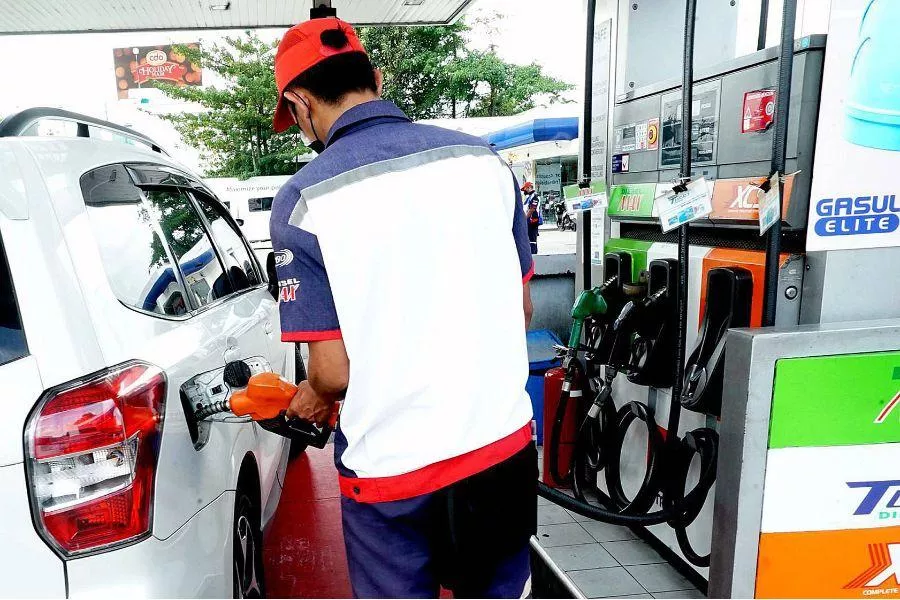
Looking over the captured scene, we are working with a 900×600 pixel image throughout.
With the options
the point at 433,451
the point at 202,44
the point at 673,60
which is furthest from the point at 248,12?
the point at 202,44

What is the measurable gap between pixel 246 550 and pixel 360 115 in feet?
4.69

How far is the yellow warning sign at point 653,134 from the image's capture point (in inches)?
114

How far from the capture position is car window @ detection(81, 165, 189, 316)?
158cm

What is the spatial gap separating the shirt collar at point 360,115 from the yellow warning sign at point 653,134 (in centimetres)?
171

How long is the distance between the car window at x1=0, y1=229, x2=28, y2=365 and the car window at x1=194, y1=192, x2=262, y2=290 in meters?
1.40

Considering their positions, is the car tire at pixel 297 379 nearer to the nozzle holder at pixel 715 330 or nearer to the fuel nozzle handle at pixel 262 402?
the fuel nozzle handle at pixel 262 402

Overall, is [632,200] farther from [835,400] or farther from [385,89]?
[385,89]

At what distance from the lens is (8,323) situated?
1.32m

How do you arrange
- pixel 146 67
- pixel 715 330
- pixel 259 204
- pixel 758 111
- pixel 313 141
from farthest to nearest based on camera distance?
pixel 146 67, pixel 259 204, pixel 715 330, pixel 758 111, pixel 313 141

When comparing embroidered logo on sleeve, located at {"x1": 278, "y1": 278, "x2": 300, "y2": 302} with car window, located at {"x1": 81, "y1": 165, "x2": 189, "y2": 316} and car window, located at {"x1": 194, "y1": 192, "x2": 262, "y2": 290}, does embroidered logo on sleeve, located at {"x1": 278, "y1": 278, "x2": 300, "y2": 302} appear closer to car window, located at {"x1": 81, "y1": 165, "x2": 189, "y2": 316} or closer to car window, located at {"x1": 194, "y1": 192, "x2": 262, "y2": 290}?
car window, located at {"x1": 81, "y1": 165, "x2": 189, "y2": 316}

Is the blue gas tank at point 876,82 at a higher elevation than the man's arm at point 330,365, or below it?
higher

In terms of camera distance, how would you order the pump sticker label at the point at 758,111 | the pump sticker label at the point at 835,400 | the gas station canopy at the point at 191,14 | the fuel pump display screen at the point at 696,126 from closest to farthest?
1. the pump sticker label at the point at 835,400
2. the pump sticker label at the point at 758,111
3. the fuel pump display screen at the point at 696,126
4. the gas station canopy at the point at 191,14

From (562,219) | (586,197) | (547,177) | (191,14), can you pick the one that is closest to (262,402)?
(586,197)

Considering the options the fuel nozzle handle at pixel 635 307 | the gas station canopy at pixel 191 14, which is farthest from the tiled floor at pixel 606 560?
the gas station canopy at pixel 191 14
